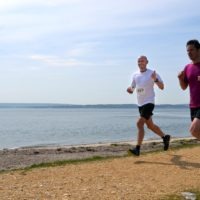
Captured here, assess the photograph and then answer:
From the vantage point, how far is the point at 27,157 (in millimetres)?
17750

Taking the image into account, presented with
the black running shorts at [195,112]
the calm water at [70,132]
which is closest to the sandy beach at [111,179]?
the black running shorts at [195,112]

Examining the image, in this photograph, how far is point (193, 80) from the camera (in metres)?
8.16

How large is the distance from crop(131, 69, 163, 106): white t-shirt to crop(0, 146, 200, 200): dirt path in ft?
4.24

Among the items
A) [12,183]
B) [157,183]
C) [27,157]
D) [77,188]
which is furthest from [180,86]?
[27,157]

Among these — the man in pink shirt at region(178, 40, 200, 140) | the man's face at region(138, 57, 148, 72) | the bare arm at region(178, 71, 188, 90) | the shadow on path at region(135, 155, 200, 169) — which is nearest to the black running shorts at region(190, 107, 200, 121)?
the man in pink shirt at region(178, 40, 200, 140)

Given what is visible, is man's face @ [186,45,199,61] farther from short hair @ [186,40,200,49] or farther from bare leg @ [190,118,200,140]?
bare leg @ [190,118,200,140]

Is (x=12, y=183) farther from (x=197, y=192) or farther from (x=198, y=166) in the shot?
(x=198, y=166)

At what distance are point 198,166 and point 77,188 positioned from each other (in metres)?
2.69

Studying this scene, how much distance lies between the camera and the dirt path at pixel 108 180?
7.29 meters

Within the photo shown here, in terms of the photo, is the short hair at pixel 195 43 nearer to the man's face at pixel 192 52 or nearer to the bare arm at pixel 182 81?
the man's face at pixel 192 52

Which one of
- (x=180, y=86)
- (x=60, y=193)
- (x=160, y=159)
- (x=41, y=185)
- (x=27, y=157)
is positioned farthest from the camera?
(x=27, y=157)

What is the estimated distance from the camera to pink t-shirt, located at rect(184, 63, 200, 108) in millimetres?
8117

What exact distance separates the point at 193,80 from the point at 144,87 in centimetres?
281

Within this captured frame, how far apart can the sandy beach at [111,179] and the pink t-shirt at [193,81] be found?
1.21 m
